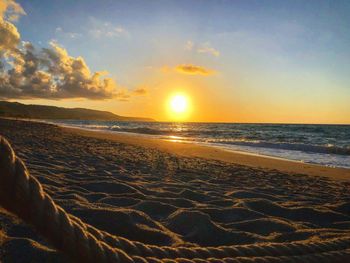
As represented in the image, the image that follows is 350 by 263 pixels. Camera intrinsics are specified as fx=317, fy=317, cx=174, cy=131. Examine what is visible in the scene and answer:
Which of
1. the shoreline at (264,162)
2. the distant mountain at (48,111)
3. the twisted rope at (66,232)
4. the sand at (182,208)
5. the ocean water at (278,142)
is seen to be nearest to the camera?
the twisted rope at (66,232)

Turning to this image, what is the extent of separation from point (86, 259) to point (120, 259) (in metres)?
0.18

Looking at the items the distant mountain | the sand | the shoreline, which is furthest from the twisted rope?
the distant mountain

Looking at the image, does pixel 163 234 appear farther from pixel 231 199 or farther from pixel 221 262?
pixel 231 199

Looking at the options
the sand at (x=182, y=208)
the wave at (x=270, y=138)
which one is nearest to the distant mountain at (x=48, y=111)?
the wave at (x=270, y=138)

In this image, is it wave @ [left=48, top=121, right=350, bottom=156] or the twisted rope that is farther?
wave @ [left=48, top=121, right=350, bottom=156]

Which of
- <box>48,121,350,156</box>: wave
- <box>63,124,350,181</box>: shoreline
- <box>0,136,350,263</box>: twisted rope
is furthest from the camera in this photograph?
<box>48,121,350,156</box>: wave

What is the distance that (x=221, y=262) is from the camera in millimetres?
1871

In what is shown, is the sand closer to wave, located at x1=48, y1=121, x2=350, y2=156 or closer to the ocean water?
the ocean water

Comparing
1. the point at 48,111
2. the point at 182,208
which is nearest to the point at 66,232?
the point at 182,208

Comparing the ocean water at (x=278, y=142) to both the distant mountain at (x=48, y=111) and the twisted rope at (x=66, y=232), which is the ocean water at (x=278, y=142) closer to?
the twisted rope at (x=66, y=232)

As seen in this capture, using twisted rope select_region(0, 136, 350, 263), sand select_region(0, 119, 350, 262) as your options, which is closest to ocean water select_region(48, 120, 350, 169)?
sand select_region(0, 119, 350, 262)

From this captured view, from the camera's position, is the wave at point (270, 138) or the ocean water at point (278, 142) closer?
the ocean water at point (278, 142)

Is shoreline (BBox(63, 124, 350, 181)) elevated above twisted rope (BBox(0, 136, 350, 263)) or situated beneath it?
situated beneath

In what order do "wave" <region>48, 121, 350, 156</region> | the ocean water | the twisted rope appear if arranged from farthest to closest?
1. "wave" <region>48, 121, 350, 156</region>
2. the ocean water
3. the twisted rope
